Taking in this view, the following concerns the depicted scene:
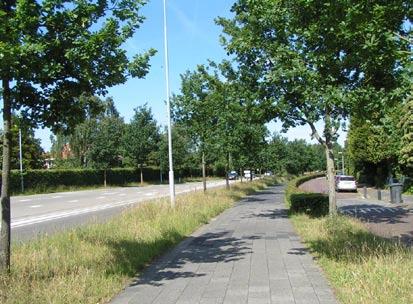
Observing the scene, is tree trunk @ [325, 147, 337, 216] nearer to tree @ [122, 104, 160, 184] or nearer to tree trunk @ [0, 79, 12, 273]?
tree trunk @ [0, 79, 12, 273]

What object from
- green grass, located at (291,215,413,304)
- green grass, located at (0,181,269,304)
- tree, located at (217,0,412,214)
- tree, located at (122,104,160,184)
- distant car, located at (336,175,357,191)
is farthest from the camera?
tree, located at (122,104,160,184)

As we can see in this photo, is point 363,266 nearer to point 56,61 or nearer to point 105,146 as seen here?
point 56,61

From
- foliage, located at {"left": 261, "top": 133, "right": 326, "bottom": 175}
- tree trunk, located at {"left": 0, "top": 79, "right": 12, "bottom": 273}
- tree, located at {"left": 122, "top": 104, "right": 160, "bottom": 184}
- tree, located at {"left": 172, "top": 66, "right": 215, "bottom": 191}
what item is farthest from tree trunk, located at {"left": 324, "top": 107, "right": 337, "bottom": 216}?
tree, located at {"left": 122, "top": 104, "right": 160, "bottom": 184}

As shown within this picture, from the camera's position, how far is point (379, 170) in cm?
4844

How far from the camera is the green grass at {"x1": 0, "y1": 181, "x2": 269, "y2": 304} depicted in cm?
673

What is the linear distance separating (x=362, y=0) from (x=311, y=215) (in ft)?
37.1

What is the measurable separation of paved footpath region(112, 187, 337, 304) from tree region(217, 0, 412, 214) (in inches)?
110

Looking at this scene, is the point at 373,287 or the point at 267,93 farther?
the point at 267,93

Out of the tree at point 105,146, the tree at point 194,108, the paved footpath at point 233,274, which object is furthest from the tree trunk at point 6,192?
the tree at point 105,146

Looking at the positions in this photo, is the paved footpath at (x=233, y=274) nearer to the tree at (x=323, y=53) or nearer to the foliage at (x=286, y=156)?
the tree at (x=323, y=53)

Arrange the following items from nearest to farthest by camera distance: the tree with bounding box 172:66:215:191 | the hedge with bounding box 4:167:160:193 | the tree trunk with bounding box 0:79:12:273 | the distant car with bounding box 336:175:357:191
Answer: the tree trunk with bounding box 0:79:12:273, the tree with bounding box 172:66:215:191, the distant car with bounding box 336:175:357:191, the hedge with bounding box 4:167:160:193

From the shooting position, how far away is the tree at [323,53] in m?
7.74

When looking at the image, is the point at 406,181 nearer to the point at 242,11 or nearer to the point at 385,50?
the point at 242,11

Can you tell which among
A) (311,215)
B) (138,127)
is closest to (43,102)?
(311,215)
